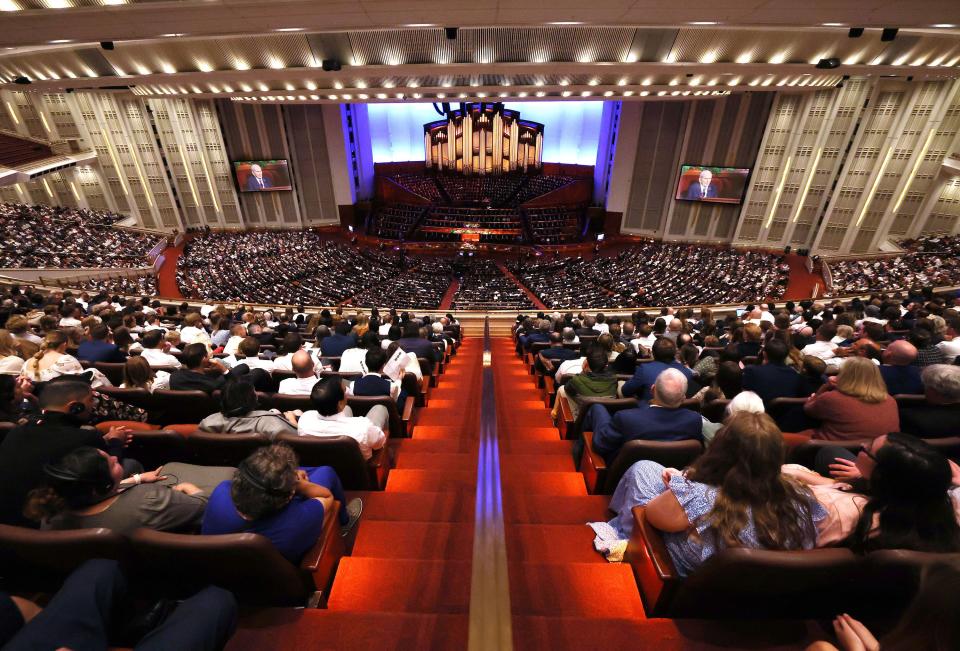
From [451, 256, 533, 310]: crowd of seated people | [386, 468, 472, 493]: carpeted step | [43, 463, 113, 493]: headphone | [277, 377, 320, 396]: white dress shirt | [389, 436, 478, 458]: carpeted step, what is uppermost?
[43, 463, 113, 493]: headphone

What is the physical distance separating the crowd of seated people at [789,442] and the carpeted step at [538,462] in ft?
0.49

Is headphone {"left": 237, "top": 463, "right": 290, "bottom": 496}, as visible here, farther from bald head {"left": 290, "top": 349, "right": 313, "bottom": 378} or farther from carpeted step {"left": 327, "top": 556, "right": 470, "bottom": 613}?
bald head {"left": 290, "top": 349, "right": 313, "bottom": 378}

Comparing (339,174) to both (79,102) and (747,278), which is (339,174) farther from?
(747,278)

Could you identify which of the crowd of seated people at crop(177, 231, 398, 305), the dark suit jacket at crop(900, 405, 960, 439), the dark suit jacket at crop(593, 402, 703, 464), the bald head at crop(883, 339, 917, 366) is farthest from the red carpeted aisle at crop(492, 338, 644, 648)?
the crowd of seated people at crop(177, 231, 398, 305)

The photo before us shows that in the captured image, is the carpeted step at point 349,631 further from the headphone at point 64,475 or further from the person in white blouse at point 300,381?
the person in white blouse at point 300,381

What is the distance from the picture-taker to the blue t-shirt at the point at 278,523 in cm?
158

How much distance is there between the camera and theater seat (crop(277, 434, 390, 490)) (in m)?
2.23

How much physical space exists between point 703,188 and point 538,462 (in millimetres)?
22307

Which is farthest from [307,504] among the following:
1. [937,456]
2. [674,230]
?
[674,230]

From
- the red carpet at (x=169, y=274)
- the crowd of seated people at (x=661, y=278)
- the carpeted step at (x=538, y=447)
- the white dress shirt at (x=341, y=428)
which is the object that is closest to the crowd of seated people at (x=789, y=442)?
the carpeted step at (x=538, y=447)

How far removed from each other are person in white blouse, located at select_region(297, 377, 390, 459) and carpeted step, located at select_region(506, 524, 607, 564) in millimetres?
1008

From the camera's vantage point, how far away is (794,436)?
266 cm

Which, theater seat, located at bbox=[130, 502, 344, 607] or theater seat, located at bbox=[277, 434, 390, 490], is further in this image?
theater seat, located at bbox=[277, 434, 390, 490]

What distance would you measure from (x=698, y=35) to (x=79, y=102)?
27314 millimetres
